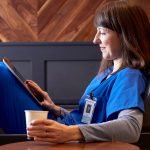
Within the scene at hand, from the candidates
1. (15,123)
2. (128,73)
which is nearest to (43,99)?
(15,123)

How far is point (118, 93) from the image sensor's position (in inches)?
59.9

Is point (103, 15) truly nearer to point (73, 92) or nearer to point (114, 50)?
point (114, 50)

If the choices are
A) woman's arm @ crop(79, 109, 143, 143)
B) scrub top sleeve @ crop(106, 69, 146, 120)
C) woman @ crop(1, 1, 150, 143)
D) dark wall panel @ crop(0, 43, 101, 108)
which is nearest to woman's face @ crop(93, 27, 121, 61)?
woman @ crop(1, 1, 150, 143)

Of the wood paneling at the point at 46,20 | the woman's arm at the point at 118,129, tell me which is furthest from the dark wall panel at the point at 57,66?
the woman's arm at the point at 118,129

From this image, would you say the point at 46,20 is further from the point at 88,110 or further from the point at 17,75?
the point at 88,110

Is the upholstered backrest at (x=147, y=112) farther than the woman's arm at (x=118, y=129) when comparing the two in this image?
Yes

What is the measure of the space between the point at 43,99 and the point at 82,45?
168 cm

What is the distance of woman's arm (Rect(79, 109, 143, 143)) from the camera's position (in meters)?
1.38

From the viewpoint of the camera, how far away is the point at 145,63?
5.35 feet

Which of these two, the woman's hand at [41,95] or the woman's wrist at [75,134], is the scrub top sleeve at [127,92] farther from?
the woman's hand at [41,95]

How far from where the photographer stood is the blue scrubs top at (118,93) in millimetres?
1479

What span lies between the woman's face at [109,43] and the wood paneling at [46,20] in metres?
1.99

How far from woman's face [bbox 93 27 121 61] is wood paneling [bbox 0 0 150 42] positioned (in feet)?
6.52

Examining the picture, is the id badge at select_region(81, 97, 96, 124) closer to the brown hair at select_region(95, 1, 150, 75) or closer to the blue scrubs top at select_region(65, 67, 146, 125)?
the blue scrubs top at select_region(65, 67, 146, 125)
